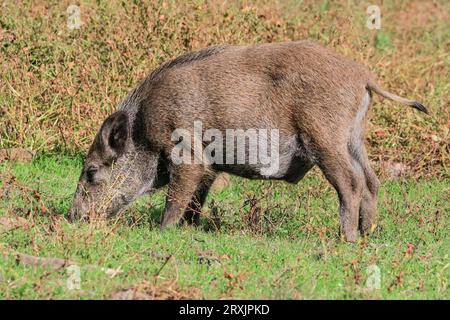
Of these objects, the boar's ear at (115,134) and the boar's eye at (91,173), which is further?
the boar's eye at (91,173)

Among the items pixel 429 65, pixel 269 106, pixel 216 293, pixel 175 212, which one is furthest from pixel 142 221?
pixel 429 65

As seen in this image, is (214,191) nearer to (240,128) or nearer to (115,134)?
(115,134)

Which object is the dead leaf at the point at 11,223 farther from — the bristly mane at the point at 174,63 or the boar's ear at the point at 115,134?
the bristly mane at the point at 174,63

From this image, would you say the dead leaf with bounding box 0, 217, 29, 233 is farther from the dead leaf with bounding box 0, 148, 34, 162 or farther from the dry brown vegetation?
the dry brown vegetation

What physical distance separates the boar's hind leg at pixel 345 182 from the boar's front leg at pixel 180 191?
104 cm

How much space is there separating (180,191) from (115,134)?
0.75 metres

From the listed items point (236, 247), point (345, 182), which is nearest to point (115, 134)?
point (236, 247)

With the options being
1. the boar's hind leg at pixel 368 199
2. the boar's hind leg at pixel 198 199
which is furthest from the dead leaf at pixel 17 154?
the boar's hind leg at pixel 368 199

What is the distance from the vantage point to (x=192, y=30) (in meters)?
10.9

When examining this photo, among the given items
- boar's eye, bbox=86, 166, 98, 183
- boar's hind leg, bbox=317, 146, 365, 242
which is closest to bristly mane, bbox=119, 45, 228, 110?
boar's eye, bbox=86, 166, 98, 183

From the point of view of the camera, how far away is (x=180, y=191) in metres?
8.23

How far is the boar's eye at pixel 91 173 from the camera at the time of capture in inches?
335
